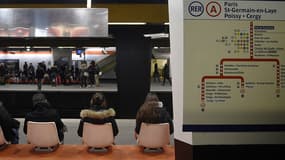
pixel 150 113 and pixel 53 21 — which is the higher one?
pixel 53 21

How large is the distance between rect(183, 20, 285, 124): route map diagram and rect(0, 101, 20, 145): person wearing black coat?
15.9 ft

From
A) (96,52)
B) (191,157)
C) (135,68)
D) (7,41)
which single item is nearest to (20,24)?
(191,157)

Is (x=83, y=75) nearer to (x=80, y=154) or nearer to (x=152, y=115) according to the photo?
(x=80, y=154)

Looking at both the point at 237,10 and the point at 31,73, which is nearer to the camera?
the point at 237,10

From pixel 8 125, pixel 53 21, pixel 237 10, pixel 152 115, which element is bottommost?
pixel 8 125

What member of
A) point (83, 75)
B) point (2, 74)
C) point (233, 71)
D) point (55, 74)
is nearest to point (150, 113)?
point (233, 71)

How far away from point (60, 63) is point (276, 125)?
19.0m

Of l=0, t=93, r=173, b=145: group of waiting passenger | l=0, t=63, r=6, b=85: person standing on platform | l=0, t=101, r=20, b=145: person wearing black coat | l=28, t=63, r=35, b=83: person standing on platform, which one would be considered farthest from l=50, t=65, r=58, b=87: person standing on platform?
l=0, t=93, r=173, b=145: group of waiting passenger

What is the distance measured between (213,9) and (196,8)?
12 cm

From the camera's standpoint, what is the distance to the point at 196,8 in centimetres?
258

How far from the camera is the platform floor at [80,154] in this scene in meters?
6.25

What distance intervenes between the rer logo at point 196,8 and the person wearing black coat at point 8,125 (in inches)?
196

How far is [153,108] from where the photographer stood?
647 cm

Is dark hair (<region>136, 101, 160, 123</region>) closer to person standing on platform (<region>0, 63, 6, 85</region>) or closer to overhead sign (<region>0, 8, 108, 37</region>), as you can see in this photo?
overhead sign (<region>0, 8, 108, 37</region>)
